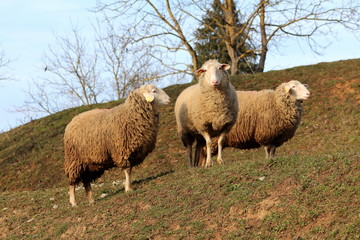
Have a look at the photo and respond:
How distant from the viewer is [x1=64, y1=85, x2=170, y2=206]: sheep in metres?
9.93

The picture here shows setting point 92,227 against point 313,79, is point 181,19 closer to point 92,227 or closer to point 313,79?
point 313,79

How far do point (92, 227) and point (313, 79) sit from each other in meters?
16.3

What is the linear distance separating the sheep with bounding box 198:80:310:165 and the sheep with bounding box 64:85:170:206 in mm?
2650

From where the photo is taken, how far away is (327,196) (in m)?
6.75

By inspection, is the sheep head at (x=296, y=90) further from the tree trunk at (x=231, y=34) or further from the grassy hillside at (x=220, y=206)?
the tree trunk at (x=231, y=34)

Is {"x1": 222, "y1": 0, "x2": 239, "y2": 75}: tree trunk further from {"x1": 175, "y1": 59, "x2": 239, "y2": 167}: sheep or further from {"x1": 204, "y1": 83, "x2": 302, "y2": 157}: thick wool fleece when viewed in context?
{"x1": 175, "y1": 59, "x2": 239, "y2": 167}: sheep

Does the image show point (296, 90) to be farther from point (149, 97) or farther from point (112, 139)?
point (112, 139)

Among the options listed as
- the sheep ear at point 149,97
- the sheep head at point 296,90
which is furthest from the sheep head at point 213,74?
the sheep head at point 296,90

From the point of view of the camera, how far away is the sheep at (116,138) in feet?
32.6

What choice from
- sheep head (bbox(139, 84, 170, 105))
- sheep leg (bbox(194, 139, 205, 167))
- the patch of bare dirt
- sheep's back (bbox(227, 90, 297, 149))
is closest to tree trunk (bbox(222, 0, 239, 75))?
sheep's back (bbox(227, 90, 297, 149))

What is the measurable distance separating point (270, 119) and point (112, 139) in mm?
4252

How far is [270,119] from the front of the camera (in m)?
12.2

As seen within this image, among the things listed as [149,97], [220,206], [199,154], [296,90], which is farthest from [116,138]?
[296,90]

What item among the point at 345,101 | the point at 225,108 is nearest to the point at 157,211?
the point at 225,108
